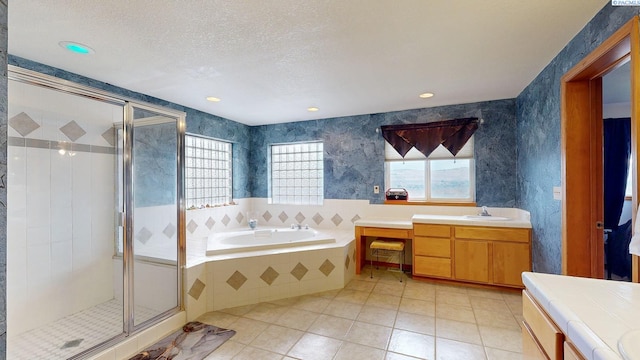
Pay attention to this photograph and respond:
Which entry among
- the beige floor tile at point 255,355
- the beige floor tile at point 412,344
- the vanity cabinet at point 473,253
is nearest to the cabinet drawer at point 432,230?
the vanity cabinet at point 473,253

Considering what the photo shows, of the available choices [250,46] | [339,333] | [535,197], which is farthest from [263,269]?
[535,197]

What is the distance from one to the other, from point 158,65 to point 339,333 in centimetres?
289

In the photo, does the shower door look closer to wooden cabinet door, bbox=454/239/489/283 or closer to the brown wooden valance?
the brown wooden valance

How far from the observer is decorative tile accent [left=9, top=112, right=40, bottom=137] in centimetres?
229

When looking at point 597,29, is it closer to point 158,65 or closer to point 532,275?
point 532,275

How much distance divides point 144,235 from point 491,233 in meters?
3.78

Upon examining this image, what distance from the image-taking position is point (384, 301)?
116 inches

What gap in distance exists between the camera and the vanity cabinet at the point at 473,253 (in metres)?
3.09

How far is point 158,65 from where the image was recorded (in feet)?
8.02

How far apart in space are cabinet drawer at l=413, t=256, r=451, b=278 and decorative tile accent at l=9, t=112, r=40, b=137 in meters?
4.26

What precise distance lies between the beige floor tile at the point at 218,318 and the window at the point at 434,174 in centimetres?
281

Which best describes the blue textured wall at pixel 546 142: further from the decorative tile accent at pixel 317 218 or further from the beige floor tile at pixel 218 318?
the beige floor tile at pixel 218 318

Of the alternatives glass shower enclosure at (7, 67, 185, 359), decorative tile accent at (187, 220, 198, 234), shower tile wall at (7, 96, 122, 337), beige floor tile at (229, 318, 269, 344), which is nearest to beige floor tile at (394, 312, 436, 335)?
beige floor tile at (229, 318, 269, 344)

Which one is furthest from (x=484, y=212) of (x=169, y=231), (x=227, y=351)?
(x=169, y=231)
